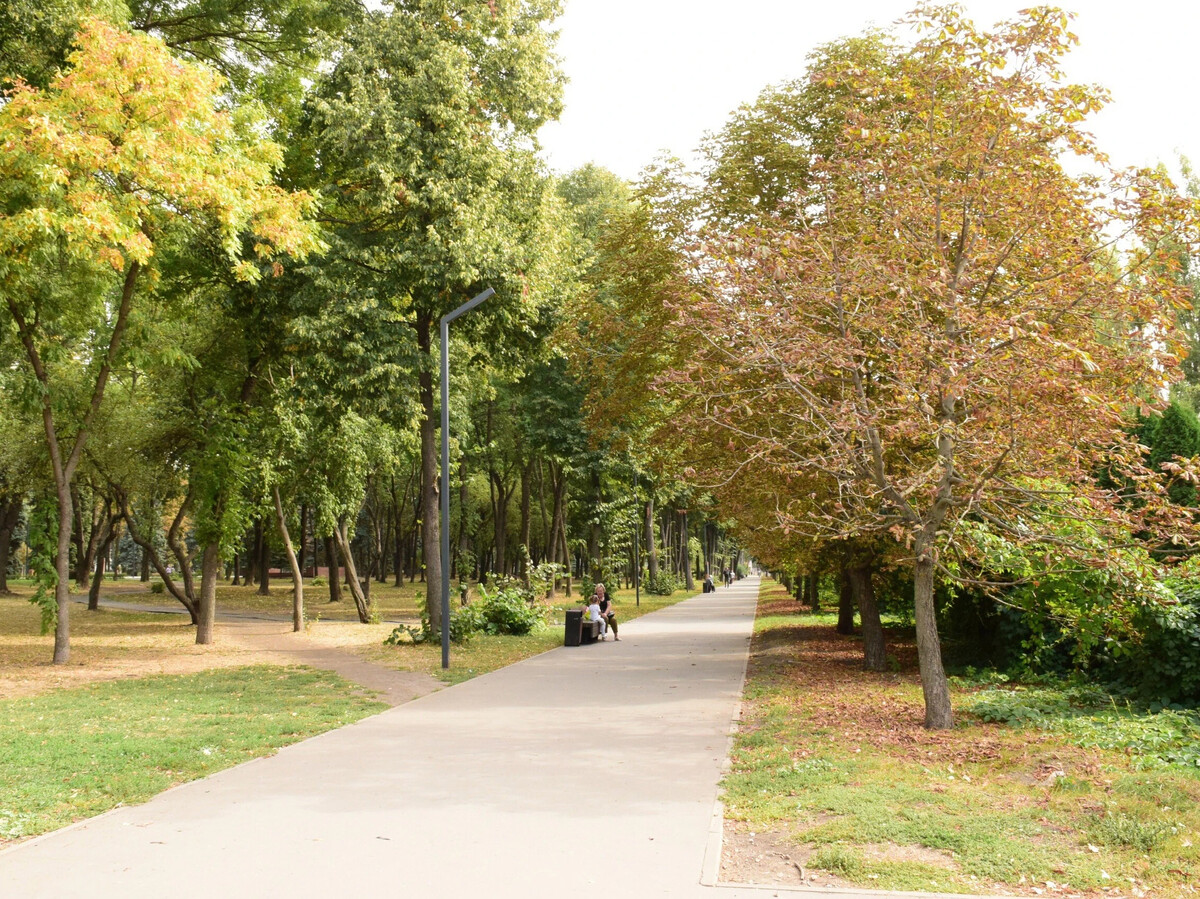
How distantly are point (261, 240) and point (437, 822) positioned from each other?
14.3 meters

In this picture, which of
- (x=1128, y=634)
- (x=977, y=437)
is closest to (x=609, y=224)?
(x=977, y=437)

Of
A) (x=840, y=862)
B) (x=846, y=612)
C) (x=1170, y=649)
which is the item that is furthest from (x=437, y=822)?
(x=846, y=612)

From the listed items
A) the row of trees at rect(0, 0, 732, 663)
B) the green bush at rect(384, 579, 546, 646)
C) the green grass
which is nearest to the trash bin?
the green bush at rect(384, 579, 546, 646)

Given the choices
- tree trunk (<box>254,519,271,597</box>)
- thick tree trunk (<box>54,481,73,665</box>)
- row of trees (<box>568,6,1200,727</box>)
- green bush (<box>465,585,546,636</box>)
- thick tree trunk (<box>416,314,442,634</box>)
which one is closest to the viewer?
row of trees (<box>568,6,1200,727</box>)

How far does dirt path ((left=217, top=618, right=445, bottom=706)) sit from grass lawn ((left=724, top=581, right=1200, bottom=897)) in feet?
17.8

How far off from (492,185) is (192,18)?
704cm

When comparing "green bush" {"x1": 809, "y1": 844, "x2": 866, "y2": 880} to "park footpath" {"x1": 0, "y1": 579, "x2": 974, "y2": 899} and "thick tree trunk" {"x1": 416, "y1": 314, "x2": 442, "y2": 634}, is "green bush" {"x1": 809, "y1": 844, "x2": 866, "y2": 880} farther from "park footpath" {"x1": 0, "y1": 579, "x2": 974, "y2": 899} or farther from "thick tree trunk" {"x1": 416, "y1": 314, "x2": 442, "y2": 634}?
"thick tree trunk" {"x1": 416, "y1": 314, "x2": 442, "y2": 634}

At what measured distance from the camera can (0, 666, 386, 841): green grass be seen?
7.13m

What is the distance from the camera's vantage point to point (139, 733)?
982 centimetres

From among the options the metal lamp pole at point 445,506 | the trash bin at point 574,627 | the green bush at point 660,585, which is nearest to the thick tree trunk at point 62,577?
the metal lamp pole at point 445,506

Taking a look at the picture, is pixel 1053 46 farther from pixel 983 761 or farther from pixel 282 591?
pixel 282 591

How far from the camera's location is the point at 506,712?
36.9 feet

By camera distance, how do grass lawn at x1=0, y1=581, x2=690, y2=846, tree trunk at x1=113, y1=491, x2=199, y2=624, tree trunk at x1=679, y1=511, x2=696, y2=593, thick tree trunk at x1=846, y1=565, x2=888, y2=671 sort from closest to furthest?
grass lawn at x1=0, y1=581, x2=690, y2=846
thick tree trunk at x1=846, y1=565, x2=888, y2=671
tree trunk at x1=113, y1=491, x2=199, y2=624
tree trunk at x1=679, y1=511, x2=696, y2=593

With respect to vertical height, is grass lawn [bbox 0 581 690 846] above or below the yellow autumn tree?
below
